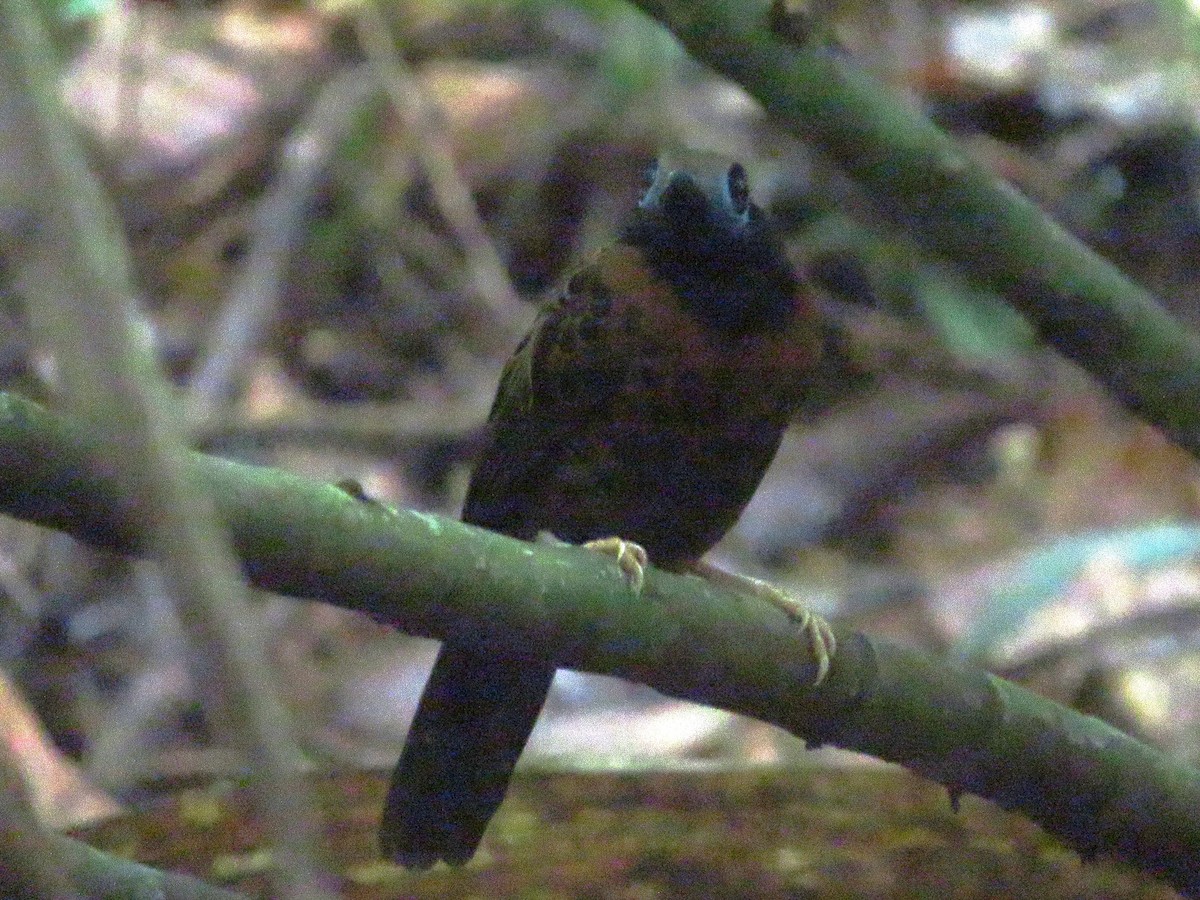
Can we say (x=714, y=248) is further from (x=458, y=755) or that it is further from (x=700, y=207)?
(x=458, y=755)

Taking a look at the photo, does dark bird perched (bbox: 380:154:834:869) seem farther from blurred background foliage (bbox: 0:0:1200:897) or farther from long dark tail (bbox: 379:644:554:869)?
blurred background foliage (bbox: 0:0:1200:897)

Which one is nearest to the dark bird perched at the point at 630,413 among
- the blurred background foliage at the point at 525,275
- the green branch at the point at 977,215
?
the green branch at the point at 977,215

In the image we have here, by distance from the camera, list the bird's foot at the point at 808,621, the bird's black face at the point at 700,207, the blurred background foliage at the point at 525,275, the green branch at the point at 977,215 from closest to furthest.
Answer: the bird's foot at the point at 808,621 < the green branch at the point at 977,215 < the bird's black face at the point at 700,207 < the blurred background foliage at the point at 525,275

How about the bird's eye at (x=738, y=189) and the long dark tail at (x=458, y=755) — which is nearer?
the long dark tail at (x=458, y=755)

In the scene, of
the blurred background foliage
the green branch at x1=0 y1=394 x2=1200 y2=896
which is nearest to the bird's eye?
the green branch at x1=0 y1=394 x2=1200 y2=896

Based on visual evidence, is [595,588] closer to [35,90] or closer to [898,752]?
[898,752]

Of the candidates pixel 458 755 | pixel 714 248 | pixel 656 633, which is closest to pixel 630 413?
pixel 714 248

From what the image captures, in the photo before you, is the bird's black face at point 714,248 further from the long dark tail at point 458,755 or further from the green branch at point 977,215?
the long dark tail at point 458,755
